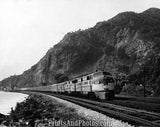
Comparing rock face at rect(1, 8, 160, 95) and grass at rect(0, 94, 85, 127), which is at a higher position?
rock face at rect(1, 8, 160, 95)

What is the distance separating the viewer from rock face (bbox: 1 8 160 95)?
8431cm

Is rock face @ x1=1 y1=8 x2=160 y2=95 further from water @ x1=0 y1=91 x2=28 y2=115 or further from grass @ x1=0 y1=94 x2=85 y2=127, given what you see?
grass @ x1=0 y1=94 x2=85 y2=127

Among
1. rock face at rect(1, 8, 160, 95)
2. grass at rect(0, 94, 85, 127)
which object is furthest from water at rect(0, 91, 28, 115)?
rock face at rect(1, 8, 160, 95)

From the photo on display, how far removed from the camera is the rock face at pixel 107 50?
84.3 meters

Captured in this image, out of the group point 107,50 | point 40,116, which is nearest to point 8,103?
point 107,50

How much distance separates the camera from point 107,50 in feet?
352

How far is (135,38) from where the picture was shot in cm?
9738

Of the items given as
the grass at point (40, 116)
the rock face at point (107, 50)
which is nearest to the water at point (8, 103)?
the grass at point (40, 116)

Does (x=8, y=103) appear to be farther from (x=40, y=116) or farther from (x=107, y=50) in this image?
(x=40, y=116)

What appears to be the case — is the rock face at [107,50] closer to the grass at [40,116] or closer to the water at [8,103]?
the water at [8,103]

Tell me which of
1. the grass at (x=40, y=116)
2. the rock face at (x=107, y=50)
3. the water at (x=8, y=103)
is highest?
the rock face at (x=107, y=50)

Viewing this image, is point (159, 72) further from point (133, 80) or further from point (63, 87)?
point (63, 87)

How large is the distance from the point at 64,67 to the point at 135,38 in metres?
40.1

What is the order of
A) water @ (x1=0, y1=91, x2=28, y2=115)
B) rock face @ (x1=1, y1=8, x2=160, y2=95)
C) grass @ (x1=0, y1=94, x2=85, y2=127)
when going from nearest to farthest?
grass @ (x1=0, y1=94, x2=85, y2=127)
water @ (x1=0, y1=91, x2=28, y2=115)
rock face @ (x1=1, y1=8, x2=160, y2=95)
